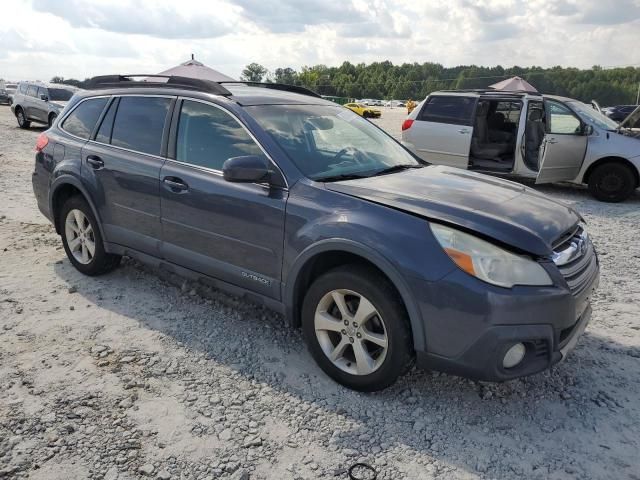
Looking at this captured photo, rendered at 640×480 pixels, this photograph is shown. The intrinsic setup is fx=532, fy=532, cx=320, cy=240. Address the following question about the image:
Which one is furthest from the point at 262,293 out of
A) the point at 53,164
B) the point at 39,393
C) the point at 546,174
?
the point at 546,174

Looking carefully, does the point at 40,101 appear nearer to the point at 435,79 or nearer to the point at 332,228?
the point at 332,228

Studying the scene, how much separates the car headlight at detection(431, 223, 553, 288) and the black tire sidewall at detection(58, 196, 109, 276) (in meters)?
3.17

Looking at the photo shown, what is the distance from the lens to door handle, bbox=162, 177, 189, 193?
12.5 ft

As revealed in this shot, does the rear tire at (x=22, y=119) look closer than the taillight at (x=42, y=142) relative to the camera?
No

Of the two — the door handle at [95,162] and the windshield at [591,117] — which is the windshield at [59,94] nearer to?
the door handle at [95,162]

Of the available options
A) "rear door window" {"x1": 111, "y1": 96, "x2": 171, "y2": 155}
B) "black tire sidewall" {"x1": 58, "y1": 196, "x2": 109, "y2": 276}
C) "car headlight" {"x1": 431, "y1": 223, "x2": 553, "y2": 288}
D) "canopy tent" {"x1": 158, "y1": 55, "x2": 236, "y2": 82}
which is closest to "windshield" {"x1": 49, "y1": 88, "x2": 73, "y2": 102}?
"canopy tent" {"x1": 158, "y1": 55, "x2": 236, "y2": 82}

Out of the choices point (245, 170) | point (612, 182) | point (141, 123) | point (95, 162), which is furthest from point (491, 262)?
point (612, 182)

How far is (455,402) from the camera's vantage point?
123 inches

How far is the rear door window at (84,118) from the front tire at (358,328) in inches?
112

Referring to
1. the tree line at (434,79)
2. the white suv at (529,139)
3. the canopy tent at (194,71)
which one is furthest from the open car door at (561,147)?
the tree line at (434,79)

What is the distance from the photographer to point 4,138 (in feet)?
52.5

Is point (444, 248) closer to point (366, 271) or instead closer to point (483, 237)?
point (483, 237)

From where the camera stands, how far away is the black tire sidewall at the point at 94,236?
15.2ft

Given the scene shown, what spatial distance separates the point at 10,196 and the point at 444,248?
7534 mm
